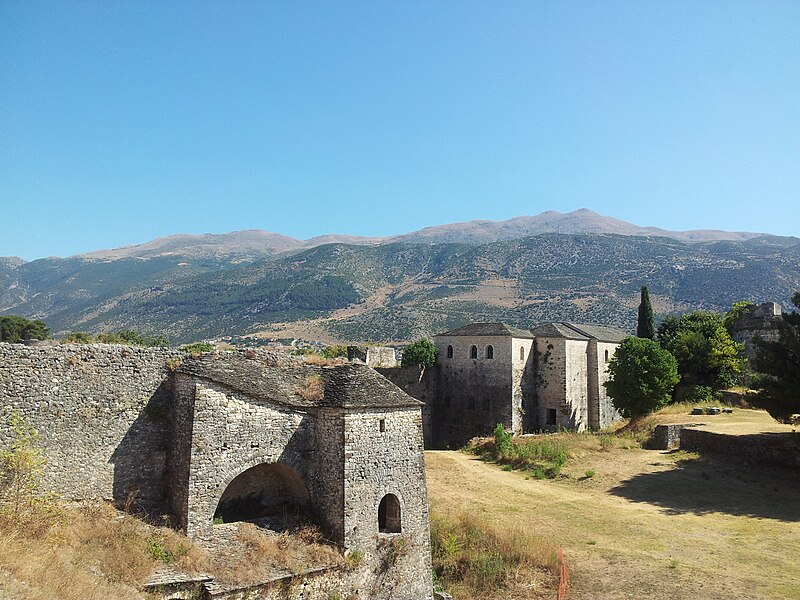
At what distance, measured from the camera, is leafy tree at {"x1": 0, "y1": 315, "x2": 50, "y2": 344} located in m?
45.3

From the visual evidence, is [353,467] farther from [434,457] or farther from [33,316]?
[33,316]

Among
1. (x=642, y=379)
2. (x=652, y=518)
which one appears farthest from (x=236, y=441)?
(x=642, y=379)

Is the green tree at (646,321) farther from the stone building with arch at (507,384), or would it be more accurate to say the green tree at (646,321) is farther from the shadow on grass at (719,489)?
the shadow on grass at (719,489)

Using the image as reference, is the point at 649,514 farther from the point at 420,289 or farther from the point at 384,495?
the point at 420,289

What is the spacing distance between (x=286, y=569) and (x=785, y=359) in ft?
73.2

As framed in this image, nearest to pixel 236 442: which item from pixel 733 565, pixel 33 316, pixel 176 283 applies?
pixel 733 565

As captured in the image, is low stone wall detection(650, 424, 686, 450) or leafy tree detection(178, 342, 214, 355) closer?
leafy tree detection(178, 342, 214, 355)

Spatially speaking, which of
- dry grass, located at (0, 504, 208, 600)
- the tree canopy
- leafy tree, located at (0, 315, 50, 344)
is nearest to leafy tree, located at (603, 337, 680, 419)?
the tree canopy

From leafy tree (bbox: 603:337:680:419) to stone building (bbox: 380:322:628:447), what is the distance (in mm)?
3773

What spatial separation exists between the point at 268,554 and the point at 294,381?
460 centimetres

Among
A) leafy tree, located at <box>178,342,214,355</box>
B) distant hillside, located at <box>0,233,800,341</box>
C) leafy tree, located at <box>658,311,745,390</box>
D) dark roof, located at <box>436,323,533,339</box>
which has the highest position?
distant hillside, located at <box>0,233,800,341</box>

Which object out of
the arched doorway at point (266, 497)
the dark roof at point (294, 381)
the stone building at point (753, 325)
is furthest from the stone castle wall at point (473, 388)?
the stone building at point (753, 325)

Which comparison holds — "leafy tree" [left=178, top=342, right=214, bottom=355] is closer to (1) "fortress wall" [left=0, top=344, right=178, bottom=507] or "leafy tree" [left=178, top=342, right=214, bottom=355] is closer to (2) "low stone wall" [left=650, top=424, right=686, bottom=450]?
(1) "fortress wall" [left=0, top=344, right=178, bottom=507]

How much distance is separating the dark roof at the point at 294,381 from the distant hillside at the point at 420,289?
6623 centimetres
